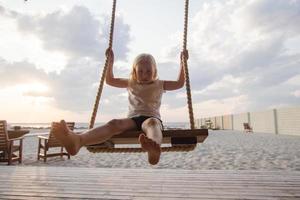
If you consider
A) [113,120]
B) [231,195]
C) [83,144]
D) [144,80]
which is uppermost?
[144,80]

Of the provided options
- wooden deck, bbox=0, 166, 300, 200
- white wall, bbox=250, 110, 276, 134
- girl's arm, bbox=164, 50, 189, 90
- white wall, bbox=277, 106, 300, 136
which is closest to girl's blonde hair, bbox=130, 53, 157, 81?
girl's arm, bbox=164, 50, 189, 90

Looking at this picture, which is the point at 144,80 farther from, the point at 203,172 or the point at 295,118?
the point at 295,118

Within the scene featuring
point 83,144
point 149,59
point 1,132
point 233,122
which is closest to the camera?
point 83,144

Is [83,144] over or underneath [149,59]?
underneath

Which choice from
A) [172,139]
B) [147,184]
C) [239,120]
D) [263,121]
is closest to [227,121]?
[239,120]

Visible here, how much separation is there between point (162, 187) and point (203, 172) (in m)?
1.29

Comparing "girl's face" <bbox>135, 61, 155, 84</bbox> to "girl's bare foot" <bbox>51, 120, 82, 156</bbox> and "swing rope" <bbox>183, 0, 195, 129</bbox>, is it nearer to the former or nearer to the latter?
"swing rope" <bbox>183, 0, 195, 129</bbox>

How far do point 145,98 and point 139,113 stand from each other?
0.68ft

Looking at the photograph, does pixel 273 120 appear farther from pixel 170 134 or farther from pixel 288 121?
pixel 170 134

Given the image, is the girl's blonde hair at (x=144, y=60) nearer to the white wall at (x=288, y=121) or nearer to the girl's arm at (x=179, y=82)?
the girl's arm at (x=179, y=82)

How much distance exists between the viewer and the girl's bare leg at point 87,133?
8.70 ft

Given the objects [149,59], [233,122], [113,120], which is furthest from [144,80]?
[233,122]

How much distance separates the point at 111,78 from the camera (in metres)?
4.05

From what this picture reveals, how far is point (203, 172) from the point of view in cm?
543
